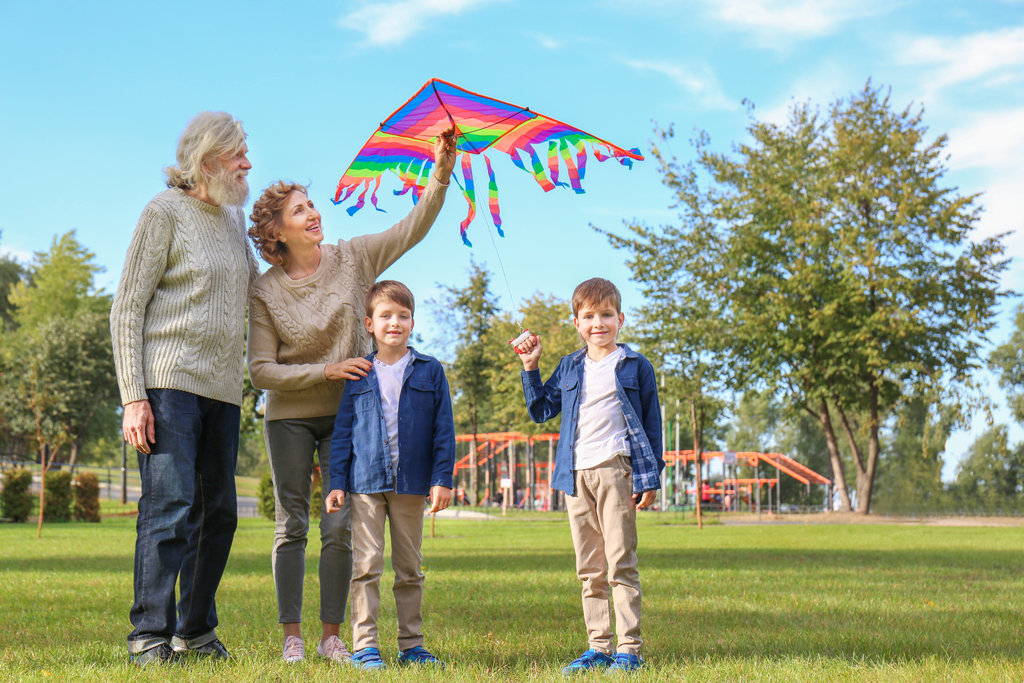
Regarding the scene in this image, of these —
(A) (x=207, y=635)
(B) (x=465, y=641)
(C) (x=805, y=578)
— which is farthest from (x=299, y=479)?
(C) (x=805, y=578)

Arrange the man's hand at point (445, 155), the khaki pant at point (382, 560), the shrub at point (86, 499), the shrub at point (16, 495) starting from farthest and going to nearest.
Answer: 1. the shrub at point (86, 499)
2. the shrub at point (16, 495)
3. the man's hand at point (445, 155)
4. the khaki pant at point (382, 560)

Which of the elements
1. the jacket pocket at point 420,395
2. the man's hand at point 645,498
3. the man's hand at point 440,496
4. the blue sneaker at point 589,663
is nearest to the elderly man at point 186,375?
the jacket pocket at point 420,395

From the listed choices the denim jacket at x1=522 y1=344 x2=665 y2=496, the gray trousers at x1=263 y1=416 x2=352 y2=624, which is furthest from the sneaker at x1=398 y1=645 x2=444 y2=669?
the denim jacket at x1=522 y1=344 x2=665 y2=496

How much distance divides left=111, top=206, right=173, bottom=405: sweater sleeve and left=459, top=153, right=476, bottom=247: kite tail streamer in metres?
1.46

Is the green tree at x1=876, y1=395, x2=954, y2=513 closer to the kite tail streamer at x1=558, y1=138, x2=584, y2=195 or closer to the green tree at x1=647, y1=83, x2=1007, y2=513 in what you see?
the green tree at x1=647, y1=83, x2=1007, y2=513

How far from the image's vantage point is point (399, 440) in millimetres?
4129

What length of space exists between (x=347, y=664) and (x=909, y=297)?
96.6 ft

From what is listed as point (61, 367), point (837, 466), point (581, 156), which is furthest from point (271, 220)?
point (61, 367)

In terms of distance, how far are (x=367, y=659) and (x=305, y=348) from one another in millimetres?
1395

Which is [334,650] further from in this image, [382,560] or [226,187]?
[226,187]

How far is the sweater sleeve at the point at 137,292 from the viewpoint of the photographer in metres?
4.04

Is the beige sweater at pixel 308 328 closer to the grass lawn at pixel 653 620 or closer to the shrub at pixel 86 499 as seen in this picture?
the grass lawn at pixel 653 620

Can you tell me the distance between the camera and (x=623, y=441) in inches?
167

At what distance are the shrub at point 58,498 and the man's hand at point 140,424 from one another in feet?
74.8
